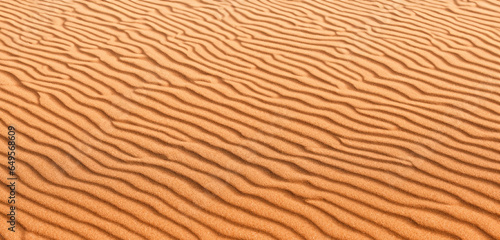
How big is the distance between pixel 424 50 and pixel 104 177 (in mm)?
3656

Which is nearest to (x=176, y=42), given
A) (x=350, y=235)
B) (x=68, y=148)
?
(x=68, y=148)

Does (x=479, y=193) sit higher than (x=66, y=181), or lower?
higher

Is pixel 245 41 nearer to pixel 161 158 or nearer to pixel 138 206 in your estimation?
pixel 161 158

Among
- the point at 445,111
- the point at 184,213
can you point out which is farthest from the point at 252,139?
the point at 445,111

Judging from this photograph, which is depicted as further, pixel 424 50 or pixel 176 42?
pixel 176 42

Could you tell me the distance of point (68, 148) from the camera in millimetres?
4059

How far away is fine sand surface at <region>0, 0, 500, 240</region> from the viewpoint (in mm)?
3324

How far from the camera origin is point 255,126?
169 inches

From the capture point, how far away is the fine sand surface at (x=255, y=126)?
3.32 meters

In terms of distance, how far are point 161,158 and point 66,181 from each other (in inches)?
26.6

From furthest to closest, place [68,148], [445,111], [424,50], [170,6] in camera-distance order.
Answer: [170,6] → [424,50] → [445,111] → [68,148]

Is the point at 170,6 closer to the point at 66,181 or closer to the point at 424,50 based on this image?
the point at 424,50

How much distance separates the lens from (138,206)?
3.44 meters

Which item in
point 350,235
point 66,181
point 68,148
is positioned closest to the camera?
point 350,235
